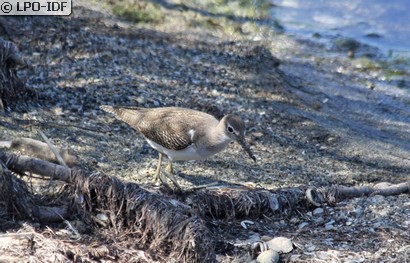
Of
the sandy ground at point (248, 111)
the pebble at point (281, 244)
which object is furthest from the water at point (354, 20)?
the pebble at point (281, 244)

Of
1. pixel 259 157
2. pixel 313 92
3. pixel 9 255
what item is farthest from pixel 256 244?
pixel 313 92

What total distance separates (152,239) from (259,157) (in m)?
2.75

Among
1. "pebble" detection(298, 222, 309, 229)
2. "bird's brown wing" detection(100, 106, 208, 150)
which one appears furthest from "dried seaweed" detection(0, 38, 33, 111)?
"pebble" detection(298, 222, 309, 229)

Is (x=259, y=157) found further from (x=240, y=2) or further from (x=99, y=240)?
(x=240, y=2)

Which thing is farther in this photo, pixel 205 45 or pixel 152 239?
pixel 205 45

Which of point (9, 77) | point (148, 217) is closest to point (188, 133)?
point (148, 217)

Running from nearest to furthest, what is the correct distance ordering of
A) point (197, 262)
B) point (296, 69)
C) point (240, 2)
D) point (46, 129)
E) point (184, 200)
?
point (197, 262) < point (184, 200) < point (46, 129) < point (296, 69) < point (240, 2)

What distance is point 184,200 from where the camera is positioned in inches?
246

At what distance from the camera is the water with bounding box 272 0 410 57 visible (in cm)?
1335

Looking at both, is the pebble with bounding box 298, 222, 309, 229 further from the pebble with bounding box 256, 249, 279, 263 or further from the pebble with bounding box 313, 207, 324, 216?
the pebble with bounding box 256, 249, 279, 263

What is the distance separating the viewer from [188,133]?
702cm

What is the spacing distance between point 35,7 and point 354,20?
6.11 m

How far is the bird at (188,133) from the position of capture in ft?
22.8

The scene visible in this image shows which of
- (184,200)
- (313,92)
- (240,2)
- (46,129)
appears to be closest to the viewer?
(184,200)
